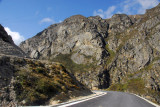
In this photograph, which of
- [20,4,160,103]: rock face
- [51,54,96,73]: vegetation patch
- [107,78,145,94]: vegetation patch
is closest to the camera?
[107,78,145,94]: vegetation patch

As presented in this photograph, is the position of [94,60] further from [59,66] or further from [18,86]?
[18,86]

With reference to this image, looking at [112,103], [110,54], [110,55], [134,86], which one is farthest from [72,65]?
[112,103]

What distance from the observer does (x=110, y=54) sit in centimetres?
16150

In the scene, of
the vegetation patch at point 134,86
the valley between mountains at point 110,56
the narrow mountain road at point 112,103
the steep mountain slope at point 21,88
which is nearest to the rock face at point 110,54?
the valley between mountains at point 110,56

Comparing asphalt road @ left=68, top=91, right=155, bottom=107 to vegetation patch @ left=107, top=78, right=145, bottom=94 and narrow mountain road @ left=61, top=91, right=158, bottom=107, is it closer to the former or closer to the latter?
narrow mountain road @ left=61, top=91, right=158, bottom=107

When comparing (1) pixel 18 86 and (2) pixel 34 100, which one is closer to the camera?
(2) pixel 34 100

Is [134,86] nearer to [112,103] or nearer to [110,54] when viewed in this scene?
[110,54]

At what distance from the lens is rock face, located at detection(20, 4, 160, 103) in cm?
12190

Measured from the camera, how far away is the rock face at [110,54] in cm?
12190

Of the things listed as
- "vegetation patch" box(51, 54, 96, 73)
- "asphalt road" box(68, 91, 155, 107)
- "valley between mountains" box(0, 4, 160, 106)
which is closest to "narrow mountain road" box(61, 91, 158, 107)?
"asphalt road" box(68, 91, 155, 107)

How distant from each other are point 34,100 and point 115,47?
524 ft

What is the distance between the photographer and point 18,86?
15281 millimetres

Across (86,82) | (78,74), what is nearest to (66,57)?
(78,74)

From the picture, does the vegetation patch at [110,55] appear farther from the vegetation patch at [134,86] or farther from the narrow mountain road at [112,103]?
the narrow mountain road at [112,103]
